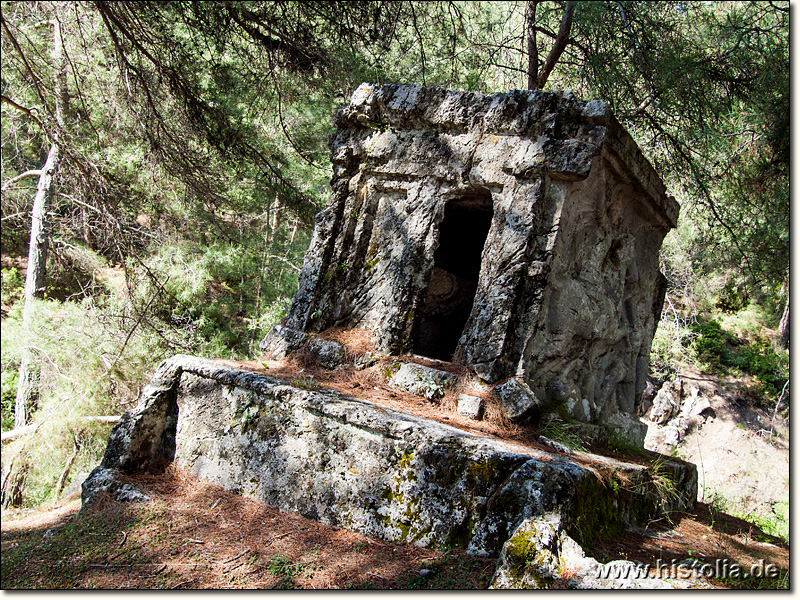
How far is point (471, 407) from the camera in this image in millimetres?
4410

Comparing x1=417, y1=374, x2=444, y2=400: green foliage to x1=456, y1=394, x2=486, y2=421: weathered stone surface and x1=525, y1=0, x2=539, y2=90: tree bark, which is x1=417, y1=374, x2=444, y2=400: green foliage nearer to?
x1=456, y1=394, x2=486, y2=421: weathered stone surface

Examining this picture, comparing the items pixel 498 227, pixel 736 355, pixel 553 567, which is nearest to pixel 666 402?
pixel 736 355

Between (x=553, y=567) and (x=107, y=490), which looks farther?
(x=107, y=490)

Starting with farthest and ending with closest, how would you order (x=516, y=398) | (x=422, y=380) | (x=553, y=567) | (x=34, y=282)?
(x=34, y=282) < (x=422, y=380) < (x=516, y=398) < (x=553, y=567)

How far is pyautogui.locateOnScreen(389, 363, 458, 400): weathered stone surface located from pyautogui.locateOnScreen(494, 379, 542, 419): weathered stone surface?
38cm

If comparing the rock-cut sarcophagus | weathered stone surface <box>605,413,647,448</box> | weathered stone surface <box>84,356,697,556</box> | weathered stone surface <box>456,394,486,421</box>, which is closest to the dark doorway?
the rock-cut sarcophagus

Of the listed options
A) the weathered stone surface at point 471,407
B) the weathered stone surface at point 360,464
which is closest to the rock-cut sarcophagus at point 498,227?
the weathered stone surface at point 471,407

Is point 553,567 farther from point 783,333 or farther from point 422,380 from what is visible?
point 783,333

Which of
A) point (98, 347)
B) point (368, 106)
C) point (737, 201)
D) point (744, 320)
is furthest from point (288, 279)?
point (744, 320)

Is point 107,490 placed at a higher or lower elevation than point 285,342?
lower

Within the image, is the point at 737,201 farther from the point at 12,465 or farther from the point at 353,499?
the point at 12,465

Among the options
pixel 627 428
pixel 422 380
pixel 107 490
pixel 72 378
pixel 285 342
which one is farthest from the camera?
pixel 72 378

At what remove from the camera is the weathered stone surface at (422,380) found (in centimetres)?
464

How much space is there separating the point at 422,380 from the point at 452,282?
8.62 feet
